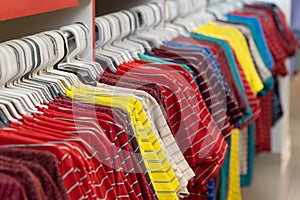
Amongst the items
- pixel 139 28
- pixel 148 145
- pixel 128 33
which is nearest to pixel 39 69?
pixel 148 145

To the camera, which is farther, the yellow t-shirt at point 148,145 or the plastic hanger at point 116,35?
the plastic hanger at point 116,35

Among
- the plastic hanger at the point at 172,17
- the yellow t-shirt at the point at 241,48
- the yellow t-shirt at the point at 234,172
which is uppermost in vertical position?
the plastic hanger at the point at 172,17

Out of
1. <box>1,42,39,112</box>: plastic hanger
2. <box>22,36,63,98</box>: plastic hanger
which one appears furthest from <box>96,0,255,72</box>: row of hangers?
<box>1,42,39,112</box>: plastic hanger

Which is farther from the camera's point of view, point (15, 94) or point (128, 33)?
point (128, 33)

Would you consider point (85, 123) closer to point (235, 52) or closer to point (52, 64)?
point (52, 64)

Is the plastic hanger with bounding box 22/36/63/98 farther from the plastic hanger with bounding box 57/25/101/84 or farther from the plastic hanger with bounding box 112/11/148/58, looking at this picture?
the plastic hanger with bounding box 112/11/148/58

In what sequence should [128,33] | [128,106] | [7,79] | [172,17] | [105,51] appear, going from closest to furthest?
1. [7,79]
2. [128,106]
3. [105,51]
4. [128,33]
5. [172,17]

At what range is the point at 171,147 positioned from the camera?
1965mm

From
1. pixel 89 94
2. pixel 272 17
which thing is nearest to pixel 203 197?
pixel 89 94

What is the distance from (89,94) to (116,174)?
0.34 m

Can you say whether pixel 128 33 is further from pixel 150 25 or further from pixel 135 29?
pixel 150 25

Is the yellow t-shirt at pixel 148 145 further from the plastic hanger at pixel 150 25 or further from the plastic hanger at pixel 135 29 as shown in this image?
the plastic hanger at pixel 150 25

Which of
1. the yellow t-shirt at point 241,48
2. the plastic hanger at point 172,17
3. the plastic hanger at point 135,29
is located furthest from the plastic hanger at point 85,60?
the yellow t-shirt at point 241,48

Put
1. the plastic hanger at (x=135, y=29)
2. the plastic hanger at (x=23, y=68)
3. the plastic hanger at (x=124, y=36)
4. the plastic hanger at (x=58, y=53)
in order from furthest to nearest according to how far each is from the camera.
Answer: the plastic hanger at (x=135, y=29) < the plastic hanger at (x=124, y=36) < the plastic hanger at (x=58, y=53) < the plastic hanger at (x=23, y=68)
